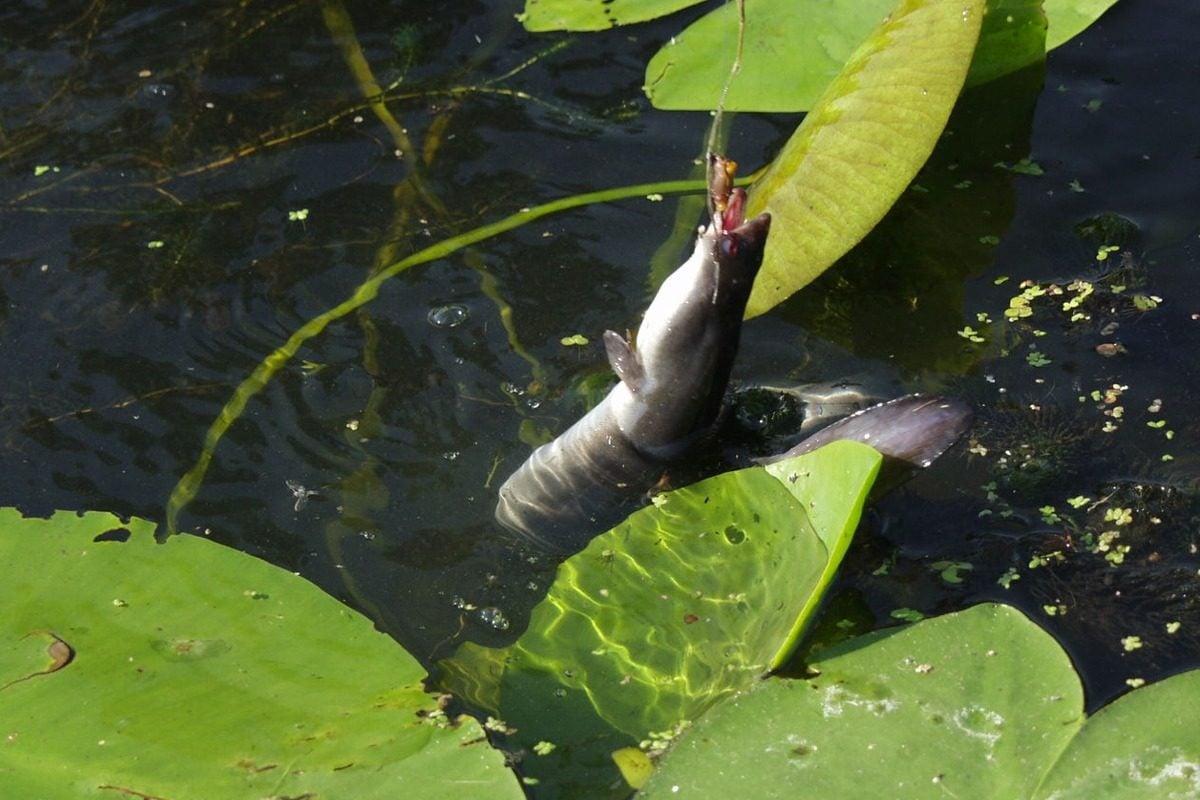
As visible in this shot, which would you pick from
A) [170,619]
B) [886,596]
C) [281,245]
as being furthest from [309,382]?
[886,596]

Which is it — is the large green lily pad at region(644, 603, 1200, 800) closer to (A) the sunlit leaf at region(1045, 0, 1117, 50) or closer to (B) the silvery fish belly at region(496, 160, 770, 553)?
(B) the silvery fish belly at region(496, 160, 770, 553)

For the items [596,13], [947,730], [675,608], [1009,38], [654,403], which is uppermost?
[1009,38]

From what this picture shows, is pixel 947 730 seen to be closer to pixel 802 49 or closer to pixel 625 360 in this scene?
pixel 625 360

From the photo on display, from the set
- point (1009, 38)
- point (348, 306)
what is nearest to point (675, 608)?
point (348, 306)

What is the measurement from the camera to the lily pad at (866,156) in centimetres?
315

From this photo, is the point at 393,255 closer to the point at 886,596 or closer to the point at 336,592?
the point at 336,592

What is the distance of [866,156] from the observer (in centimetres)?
317

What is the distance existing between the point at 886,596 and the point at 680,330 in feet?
2.40

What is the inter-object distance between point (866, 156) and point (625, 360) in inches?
32.0

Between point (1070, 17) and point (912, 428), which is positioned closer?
point (912, 428)

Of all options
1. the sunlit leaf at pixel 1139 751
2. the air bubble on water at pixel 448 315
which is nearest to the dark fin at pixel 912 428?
the sunlit leaf at pixel 1139 751

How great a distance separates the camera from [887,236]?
379cm

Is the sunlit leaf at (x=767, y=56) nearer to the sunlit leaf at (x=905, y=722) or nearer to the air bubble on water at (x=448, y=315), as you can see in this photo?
the air bubble on water at (x=448, y=315)

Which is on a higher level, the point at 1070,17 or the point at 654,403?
the point at 1070,17
